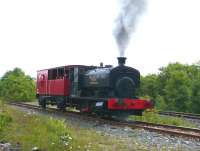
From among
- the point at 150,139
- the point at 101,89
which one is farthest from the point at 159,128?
the point at 101,89

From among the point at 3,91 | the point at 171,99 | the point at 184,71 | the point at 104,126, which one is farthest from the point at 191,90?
the point at 3,91

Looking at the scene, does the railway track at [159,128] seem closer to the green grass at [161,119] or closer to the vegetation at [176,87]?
the green grass at [161,119]

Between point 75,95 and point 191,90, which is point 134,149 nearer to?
point 75,95

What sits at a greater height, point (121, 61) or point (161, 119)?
point (121, 61)

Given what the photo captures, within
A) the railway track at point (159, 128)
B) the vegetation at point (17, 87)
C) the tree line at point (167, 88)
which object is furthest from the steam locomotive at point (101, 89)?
the vegetation at point (17, 87)

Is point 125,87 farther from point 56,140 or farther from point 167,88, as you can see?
point 167,88

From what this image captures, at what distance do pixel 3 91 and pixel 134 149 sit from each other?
43.6m

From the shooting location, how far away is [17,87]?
51.8m

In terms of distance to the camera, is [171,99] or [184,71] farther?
[184,71]

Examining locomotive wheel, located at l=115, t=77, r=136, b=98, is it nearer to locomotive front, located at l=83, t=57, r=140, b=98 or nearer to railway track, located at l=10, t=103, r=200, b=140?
locomotive front, located at l=83, t=57, r=140, b=98

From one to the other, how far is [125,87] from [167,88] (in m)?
14.3

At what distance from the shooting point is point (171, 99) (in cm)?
3466

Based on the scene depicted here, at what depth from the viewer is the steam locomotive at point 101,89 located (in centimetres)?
2061

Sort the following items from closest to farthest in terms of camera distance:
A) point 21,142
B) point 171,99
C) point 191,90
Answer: point 21,142 → point 191,90 → point 171,99
